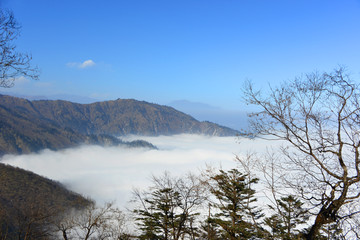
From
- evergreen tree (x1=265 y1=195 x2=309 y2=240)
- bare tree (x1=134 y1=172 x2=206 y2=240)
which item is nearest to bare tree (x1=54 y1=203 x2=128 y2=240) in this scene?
bare tree (x1=134 y1=172 x2=206 y2=240)

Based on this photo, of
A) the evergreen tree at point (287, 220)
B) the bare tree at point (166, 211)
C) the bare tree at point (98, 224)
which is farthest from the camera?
the bare tree at point (98, 224)

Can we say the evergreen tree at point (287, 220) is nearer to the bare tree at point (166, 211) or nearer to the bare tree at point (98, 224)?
the bare tree at point (166, 211)

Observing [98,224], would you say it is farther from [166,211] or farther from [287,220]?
[287,220]

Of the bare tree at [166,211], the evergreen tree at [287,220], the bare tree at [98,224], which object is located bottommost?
the bare tree at [98,224]

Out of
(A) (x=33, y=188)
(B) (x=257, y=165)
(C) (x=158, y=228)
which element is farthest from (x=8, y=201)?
(B) (x=257, y=165)

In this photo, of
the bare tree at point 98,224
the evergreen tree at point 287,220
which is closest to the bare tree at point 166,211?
the bare tree at point 98,224

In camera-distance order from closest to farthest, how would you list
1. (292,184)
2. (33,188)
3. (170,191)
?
(292,184) < (170,191) < (33,188)

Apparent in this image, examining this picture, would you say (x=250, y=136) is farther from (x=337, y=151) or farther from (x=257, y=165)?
(x=337, y=151)

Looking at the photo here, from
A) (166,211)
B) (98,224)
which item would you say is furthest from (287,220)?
(98,224)

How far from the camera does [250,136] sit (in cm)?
608

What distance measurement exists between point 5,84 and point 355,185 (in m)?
9.03

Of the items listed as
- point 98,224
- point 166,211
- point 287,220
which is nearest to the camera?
point 287,220

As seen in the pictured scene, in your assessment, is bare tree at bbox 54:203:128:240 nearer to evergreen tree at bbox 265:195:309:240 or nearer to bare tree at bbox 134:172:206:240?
bare tree at bbox 134:172:206:240

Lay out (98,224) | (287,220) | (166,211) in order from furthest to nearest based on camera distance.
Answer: (98,224) → (166,211) → (287,220)
